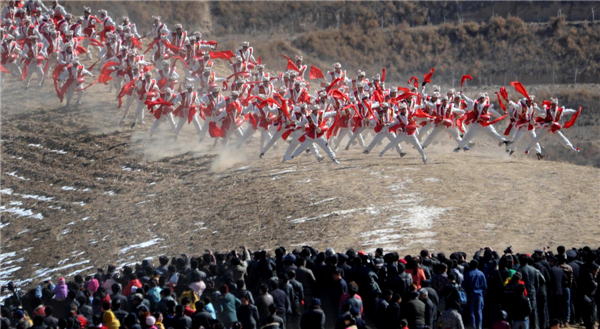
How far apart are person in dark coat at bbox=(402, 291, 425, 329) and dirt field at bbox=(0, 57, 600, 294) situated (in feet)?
19.4

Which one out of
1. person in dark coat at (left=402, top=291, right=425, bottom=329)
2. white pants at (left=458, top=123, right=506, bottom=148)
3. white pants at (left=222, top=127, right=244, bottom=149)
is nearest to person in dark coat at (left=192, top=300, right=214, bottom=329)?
person in dark coat at (left=402, top=291, right=425, bottom=329)

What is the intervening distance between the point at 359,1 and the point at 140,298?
54950 millimetres

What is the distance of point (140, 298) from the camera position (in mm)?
13391

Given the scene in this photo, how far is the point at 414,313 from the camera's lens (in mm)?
12703

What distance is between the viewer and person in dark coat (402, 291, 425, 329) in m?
12.7

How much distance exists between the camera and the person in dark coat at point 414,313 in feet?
41.7

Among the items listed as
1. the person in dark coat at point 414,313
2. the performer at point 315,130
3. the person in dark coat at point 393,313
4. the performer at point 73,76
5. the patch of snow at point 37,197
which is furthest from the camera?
the performer at point 73,76

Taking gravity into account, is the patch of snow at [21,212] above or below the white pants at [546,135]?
below

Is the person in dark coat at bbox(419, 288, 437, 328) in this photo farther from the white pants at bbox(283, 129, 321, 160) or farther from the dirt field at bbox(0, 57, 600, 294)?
the white pants at bbox(283, 129, 321, 160)

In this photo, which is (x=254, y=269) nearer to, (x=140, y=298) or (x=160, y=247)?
(x=140, y=298)

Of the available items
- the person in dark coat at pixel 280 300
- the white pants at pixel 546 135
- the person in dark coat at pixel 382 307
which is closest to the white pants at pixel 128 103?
the white pants at pixel 546 135

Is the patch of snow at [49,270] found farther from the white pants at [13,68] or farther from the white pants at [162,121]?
the white pants at [13,68]

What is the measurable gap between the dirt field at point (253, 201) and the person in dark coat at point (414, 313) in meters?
5.92

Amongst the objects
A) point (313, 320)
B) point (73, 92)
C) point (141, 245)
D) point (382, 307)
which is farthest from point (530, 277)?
point (73, 92)
